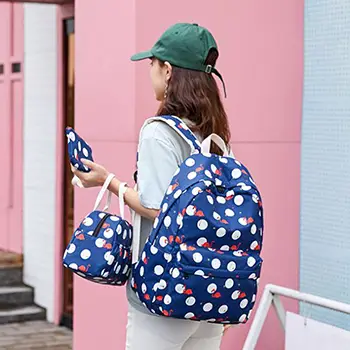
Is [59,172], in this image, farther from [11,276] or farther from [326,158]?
[326,158]

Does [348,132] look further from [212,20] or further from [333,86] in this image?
[212,20]

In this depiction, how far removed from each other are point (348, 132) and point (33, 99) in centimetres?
360

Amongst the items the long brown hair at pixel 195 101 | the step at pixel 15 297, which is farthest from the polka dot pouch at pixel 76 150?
the step at pixel 15 297

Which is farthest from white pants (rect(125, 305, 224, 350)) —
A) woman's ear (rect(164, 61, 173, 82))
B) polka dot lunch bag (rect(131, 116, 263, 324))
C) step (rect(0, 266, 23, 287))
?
step (rect(0, 266, 23, 287))

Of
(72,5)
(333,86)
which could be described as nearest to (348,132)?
(333,86)

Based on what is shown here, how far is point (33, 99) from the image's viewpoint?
7762 millimetres

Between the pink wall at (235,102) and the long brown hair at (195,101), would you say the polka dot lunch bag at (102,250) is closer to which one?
the long brown hair at (195,101)

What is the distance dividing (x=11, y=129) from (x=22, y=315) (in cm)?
174

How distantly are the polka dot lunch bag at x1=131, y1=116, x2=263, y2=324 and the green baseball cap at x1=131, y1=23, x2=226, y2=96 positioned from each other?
0.25m

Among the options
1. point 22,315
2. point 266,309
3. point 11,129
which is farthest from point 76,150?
point 11,129

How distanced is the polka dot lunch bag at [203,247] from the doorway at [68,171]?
4.24 m

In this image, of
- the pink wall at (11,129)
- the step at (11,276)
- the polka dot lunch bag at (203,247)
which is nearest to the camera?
the polka dot lunch bag at (203,247)

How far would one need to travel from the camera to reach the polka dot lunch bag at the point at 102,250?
3.16 meters

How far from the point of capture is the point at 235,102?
16.1 feet
